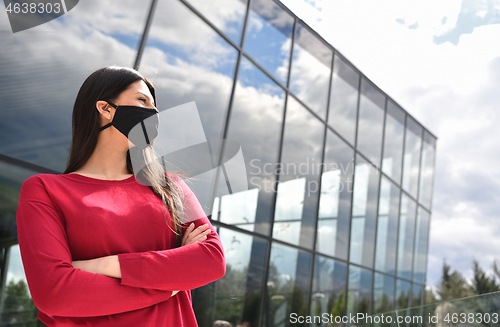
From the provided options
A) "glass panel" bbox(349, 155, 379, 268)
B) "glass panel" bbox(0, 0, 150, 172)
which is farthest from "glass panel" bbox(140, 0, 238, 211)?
"glass panel" bbox(349, 155, 379, 268)

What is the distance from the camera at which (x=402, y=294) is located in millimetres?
11008

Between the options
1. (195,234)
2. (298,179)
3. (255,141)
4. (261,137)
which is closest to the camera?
(195,234)

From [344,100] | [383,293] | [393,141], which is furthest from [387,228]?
[344,100]

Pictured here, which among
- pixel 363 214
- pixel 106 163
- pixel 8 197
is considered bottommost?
pixel 106 163

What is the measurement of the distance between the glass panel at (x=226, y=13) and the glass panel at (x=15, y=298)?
425cm

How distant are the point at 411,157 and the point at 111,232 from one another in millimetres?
12741

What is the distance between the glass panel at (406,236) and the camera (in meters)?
11.1

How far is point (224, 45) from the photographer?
5.91 meters

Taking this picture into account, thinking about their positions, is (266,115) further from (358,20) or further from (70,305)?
(70,305)

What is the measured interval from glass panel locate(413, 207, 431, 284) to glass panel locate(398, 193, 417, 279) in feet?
1.46

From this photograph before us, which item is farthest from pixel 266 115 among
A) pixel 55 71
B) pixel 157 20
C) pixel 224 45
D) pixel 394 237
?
pixel 394 237

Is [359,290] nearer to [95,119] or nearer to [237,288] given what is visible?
[237,288]

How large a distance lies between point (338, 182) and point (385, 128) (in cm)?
338

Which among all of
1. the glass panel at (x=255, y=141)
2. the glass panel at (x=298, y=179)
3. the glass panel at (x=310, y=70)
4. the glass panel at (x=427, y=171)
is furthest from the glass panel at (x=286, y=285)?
the glass panel at (x=427, y=171)
